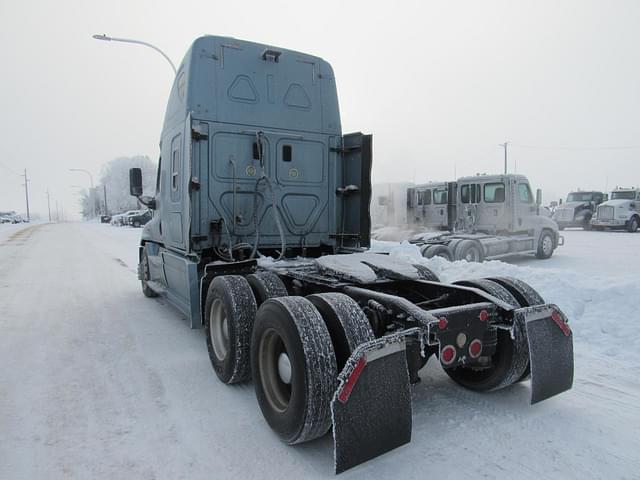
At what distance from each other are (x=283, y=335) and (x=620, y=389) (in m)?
3.02

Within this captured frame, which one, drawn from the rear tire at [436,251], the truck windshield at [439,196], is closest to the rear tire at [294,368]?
the rear tire at [436,251]

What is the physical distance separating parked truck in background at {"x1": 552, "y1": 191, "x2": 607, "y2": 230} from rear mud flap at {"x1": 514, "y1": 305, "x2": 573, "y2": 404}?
28.6 meters

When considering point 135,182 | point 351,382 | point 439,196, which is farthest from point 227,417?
point 439,196

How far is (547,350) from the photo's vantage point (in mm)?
3412

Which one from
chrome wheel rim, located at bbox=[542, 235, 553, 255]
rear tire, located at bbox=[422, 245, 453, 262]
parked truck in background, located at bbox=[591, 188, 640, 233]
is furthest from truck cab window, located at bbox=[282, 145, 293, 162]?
parked truck in background, located at bbox=[591, 188, 640, 233]

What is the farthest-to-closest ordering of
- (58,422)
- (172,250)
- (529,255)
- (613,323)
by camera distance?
(529,255), (172,250), (613,323), (58,422)

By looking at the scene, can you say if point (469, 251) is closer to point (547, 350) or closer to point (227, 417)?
point (547, 350)

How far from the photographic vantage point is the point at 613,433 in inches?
127

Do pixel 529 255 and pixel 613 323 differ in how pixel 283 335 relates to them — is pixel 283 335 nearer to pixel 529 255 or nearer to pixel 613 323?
pixel 613 323

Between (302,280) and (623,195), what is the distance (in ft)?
96.9

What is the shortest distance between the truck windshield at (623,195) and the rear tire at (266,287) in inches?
1163

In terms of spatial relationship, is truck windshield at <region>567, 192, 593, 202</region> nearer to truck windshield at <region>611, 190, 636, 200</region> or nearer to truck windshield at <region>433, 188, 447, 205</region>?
truck windshield at <region>611, 190, 636, 200</region>

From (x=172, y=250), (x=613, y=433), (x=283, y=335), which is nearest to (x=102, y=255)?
(x=172, y=250)

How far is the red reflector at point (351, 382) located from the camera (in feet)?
8.56
